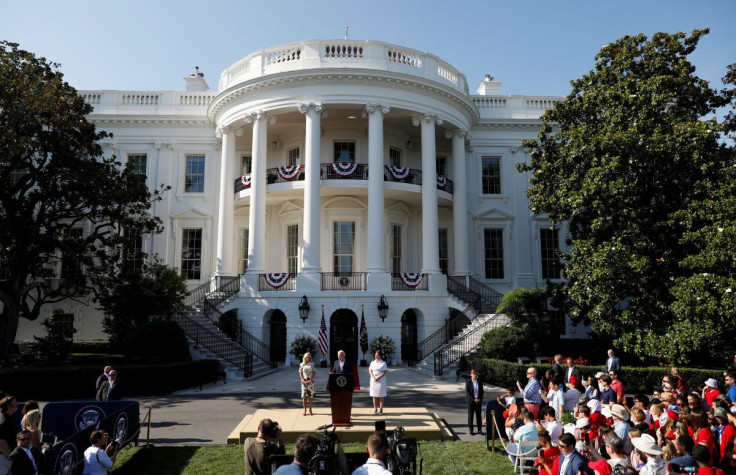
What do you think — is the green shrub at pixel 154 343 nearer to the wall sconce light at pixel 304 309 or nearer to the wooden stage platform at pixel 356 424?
the wall sconce light at pixel 304 309

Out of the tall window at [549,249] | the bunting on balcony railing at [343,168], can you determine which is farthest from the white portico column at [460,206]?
the bunting on balcony railing at [343,168]

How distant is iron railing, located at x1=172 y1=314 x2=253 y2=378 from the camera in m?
19.0

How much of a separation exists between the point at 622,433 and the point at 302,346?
49.0ft

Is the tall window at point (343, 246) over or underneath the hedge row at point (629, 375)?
over

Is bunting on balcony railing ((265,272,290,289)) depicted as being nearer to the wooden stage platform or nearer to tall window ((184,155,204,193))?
tall window ((184,155,204,193))

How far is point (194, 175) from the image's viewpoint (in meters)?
27.0

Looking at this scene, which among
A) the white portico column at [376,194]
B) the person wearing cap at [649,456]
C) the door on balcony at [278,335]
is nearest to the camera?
the person wearing cap at [649,456]

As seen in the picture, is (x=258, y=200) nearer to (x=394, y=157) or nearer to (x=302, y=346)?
(x=302, y=346)

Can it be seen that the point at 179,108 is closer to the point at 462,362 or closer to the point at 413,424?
the point at 462,362

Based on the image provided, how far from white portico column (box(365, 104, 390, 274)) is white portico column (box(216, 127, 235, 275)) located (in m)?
6.98

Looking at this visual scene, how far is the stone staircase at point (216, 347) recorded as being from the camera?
60.5 feet

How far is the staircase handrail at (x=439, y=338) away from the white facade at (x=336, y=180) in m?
0.46

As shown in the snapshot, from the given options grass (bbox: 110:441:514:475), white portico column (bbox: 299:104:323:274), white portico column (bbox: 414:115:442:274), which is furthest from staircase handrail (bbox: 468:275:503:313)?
grass (bbox: 110:441:514:475)

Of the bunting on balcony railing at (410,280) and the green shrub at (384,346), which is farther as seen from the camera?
the bunting on balcony railing at (410,280)
